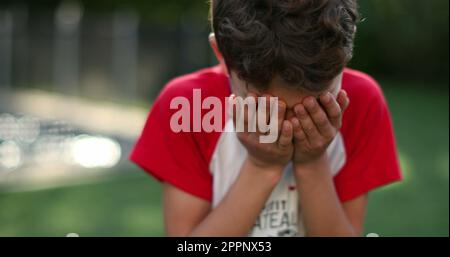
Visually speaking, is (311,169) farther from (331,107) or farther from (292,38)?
(292,38)

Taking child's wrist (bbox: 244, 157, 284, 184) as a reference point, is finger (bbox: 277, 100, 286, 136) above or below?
above

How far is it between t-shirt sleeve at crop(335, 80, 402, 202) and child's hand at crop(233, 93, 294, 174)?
24 cm

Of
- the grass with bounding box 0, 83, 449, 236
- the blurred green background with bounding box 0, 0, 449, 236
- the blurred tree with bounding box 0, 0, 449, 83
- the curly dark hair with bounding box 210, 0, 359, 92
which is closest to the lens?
the curly dark hair with bounding box 210, 0, 359, 92

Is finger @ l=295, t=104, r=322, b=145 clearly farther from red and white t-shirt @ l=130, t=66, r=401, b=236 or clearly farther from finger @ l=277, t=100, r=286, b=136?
red and white t-shirt @ l=130, t=66, r=401, b=236

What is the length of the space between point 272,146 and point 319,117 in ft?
0.45

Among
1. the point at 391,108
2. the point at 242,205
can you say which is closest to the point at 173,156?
the point at 242,205

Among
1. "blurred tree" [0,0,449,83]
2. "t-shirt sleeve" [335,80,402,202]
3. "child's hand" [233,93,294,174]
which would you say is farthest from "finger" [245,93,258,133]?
"blurred tree" [0,0,449,83]

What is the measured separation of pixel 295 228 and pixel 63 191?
3.00 metres

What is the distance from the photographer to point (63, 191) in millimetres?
4605

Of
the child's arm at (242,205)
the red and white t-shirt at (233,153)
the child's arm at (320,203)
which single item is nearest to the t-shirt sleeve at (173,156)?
the red and white t-shirt at (233,153)

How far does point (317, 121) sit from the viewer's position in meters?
1.58

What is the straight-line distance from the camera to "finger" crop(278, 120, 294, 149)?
5.17 ft
